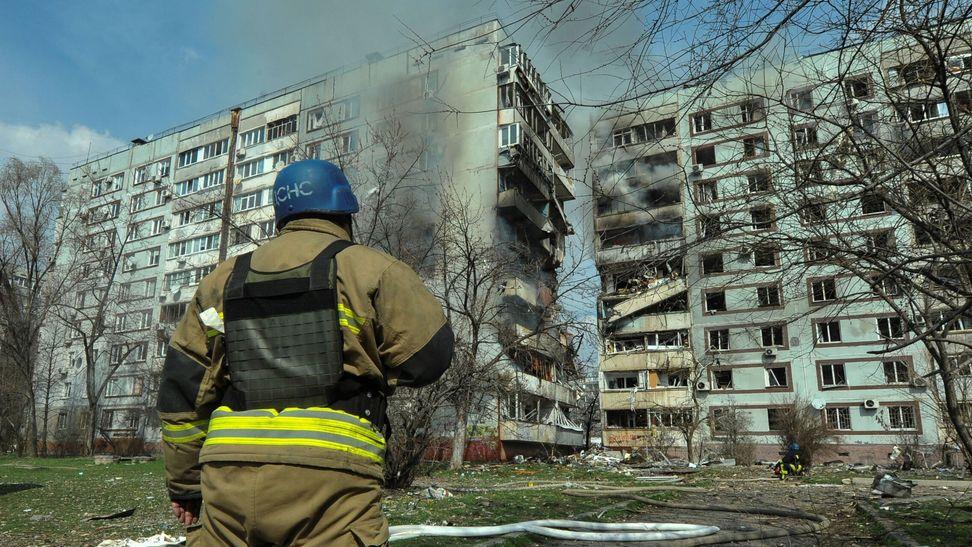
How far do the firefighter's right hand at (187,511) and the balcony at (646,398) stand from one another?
34250 millimetres

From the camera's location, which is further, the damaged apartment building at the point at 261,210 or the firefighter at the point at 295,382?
the damaged apartment building at the point at 261,210

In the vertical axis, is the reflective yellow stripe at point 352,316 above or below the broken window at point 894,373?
below

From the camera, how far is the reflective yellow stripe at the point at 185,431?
2207 mm

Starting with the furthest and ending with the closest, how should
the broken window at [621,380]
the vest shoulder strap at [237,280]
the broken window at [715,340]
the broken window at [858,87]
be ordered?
the broken window at [621,380] < the broken window at [715,340] < the broken window at [858,87] < the vest shoulder strap at [237,280]

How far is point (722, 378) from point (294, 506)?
120 ft

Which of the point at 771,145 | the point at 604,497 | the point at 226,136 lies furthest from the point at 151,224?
the point at 771,145

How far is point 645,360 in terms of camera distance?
36.4 m

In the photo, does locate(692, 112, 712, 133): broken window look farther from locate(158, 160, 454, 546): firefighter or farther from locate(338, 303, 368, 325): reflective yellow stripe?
locate(338, 303, 368, 325): reflective yellow stripe

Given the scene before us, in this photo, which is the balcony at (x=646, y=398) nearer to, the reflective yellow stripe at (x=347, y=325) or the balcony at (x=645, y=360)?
the balcony at (x=645, y=360)

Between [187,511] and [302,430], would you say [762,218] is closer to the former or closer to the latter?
[302,430]

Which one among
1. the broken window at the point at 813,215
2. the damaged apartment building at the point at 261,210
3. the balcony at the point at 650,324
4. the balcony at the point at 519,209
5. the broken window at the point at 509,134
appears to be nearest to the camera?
the broken window at the point at 813,215

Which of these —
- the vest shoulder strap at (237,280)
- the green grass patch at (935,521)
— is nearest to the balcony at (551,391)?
the green grass patch at (935,521)

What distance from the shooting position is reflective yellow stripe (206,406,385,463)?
73.6 inches

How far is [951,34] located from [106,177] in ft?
176
